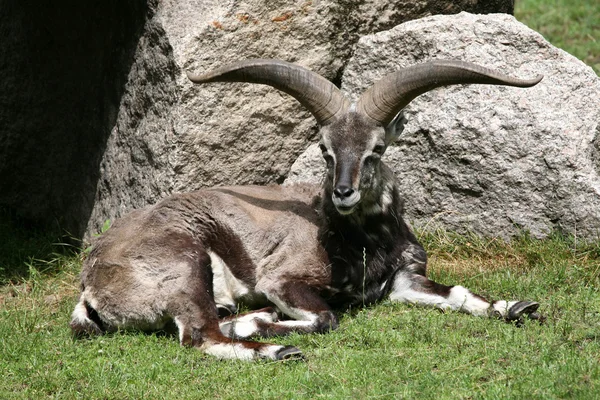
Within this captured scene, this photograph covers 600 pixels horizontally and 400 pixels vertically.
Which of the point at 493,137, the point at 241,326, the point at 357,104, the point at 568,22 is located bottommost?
the point at 241,326

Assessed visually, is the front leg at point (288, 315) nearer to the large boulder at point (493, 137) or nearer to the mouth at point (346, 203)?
the mouth at point (346, 203)

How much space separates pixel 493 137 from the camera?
9.30m

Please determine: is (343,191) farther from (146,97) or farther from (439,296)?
(146,97)

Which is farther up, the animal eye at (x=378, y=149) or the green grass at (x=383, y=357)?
the animal eye at (x=378, y=149)

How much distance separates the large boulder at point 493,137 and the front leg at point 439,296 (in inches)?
43.5

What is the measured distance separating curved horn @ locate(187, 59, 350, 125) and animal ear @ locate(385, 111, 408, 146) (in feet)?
1.40

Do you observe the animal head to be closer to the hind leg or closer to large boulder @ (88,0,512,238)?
large boulder @ (88,0,512,238)

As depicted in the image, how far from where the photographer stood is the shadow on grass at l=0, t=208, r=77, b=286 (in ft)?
33.2

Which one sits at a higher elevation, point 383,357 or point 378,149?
point 378,149

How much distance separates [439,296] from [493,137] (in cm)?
197

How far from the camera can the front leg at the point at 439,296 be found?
7.55 m

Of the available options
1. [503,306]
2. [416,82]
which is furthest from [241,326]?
[416,82]

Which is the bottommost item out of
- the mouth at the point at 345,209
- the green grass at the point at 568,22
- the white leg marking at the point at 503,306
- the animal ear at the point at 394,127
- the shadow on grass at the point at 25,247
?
the shadow on grass at the point at 25,247

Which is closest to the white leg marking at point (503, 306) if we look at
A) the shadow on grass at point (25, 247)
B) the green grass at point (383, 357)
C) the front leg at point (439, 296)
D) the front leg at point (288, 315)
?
the front leg at point (439, 296)
